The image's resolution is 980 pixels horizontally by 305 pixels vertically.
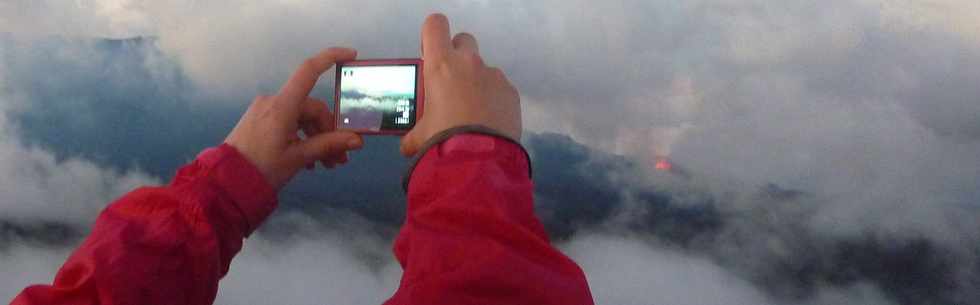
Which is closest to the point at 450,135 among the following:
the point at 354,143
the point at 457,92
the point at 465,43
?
the point at 457,92

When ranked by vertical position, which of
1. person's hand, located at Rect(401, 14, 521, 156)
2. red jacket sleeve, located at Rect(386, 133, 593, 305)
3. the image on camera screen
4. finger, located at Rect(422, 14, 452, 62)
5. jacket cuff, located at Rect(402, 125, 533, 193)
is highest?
the image on camera screen

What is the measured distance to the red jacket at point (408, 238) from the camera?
1.30 ft

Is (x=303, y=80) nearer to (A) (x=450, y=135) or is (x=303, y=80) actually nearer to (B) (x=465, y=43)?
(B) (x=465, y=43)

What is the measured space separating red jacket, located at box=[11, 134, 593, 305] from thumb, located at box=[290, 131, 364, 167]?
8 centimetres

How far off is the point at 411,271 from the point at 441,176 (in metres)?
0.07

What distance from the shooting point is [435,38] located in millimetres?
587

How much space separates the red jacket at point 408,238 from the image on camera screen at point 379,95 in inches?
8.4

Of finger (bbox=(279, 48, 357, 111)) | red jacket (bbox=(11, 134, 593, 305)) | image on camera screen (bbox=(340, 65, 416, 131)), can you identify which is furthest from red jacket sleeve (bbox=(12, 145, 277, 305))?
image on camera screen (bbox=(340, 65, 416, 131))

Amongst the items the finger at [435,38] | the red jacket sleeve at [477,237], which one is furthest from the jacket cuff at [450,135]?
the finger at [435,38]

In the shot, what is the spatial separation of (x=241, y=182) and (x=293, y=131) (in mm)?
119

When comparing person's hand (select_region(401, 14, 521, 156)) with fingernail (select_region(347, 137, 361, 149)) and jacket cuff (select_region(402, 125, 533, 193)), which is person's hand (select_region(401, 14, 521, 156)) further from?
fingernail (select_region(347, 137, 361, 149))

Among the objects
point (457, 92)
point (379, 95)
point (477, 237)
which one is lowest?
point (477, 237)

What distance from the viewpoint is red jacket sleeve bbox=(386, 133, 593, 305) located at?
0.39m

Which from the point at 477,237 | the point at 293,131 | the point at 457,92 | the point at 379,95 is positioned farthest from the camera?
the point at 379,95
